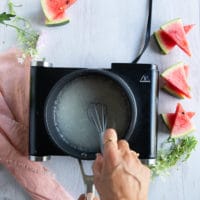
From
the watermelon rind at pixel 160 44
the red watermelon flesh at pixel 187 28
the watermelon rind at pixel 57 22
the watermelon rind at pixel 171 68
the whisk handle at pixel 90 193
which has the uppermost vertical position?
the watermelon rind at pixel 57 22

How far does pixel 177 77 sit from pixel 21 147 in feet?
1.26

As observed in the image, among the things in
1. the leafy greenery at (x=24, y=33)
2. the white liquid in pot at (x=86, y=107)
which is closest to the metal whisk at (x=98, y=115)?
the white liquid in pot at (x=86, y=107)

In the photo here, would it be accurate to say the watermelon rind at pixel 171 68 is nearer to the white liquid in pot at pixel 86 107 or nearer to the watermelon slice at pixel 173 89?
the watermelon slice at pixel 173 89

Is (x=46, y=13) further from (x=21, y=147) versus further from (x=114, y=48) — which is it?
(x=21, y=147)

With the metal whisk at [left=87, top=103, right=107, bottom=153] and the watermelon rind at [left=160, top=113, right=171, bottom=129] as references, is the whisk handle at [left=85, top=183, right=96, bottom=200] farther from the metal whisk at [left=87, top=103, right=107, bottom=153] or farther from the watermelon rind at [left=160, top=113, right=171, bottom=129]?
the watermelon rind at [left=160, top=113, right=171, bottom=129]

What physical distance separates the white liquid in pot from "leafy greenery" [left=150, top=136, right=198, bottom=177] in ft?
0.49

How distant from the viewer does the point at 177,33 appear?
1.01m

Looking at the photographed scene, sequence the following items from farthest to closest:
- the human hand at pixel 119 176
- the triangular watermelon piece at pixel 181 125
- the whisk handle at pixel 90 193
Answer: the triangular watermelon piece at pixel 181 125 < the whisk handle at pixel 90 193 < the human hand at pixel 119 176

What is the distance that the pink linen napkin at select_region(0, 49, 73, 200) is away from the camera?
102 centimetres

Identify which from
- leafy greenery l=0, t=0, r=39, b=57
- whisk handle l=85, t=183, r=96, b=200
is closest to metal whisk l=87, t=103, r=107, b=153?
whisk handle l=85, t=183, r=96, b=200

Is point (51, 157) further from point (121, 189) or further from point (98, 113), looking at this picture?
point (121, 189)

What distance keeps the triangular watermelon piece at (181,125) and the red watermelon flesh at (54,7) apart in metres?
0.35

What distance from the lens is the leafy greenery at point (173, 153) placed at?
3.31 ft

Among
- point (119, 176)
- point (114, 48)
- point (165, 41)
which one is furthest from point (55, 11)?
point (119, 176)
